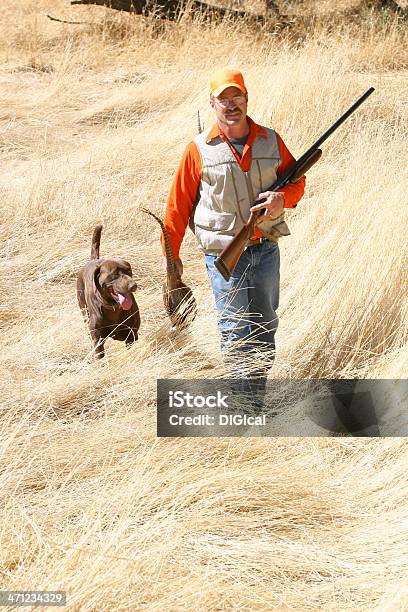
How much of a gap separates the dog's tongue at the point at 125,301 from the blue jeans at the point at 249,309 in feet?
1.31

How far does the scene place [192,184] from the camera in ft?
12.6

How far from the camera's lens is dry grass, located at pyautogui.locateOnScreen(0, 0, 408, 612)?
116 inches

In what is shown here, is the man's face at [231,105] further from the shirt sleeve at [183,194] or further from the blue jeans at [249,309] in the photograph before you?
the blue jeans at [249,309]

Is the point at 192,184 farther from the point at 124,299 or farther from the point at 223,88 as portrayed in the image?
the point at 124,299

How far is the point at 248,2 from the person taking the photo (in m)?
12.8

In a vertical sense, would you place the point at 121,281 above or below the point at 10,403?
above

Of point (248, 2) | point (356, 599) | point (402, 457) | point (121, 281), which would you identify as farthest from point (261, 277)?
point (248, 2)

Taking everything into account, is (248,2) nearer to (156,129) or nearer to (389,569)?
(156,129)

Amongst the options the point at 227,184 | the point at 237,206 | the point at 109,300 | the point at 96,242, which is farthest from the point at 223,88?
the point at 96,242

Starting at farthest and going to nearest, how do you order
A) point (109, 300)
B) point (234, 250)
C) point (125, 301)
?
1. point (109, 300)
2. point (125, 301)
3. point (234, 250)

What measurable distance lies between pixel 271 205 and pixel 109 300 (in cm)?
95

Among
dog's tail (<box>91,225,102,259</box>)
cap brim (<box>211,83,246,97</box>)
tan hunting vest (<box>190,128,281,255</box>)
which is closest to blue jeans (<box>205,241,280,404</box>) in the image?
tan hunting vest (<box>190,128,281,255</box>)

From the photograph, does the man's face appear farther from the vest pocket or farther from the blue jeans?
the blue jeans

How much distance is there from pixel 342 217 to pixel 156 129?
127 inches
